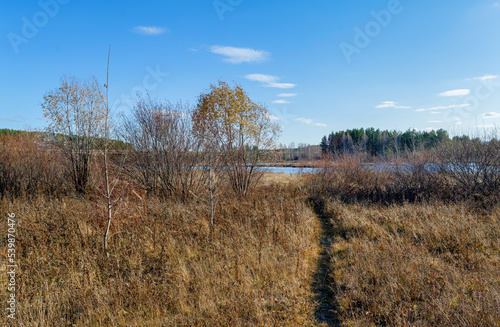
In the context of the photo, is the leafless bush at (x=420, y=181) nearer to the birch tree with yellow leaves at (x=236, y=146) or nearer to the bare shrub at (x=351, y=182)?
the bare shrub at (x=351, y=182)

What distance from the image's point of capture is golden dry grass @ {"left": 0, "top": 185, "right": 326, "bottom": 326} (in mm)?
3412

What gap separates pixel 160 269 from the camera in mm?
4637

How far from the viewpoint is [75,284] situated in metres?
3.91

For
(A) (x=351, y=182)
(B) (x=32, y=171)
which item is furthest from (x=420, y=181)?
(B) (x=32, y=171)

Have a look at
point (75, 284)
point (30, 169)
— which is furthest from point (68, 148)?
point (75, 284)

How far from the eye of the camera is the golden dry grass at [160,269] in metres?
3.41

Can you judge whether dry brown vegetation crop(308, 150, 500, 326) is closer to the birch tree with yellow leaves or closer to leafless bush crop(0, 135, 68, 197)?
the birch tree with yellow leaves

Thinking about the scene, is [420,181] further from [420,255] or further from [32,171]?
[32,171]

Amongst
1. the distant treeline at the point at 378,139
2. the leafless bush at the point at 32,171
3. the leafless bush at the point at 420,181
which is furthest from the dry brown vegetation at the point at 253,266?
the distant treeline at the point at 378,139

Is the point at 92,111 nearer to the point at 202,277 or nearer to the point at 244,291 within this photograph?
the point at 202,277

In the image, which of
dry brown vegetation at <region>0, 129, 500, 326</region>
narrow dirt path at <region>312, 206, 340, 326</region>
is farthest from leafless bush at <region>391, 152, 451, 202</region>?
narrow dirt path at <region>312, 206, 340, 326</region>

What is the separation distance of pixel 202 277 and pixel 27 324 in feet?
7.20

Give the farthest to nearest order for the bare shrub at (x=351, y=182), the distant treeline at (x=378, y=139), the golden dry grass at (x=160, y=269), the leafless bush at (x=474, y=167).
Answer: the distant treeline at (x=378, y=139) → the bare shrub at (x=351, y=182) → the leafless bush at (x=474, y=167) → the golden dry grass at (x=160, y=269)

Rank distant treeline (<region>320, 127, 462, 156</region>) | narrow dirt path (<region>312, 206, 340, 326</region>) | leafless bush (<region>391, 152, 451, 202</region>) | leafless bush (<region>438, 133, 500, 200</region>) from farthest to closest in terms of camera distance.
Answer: distant treeline (<region>320, 127, 462, 156</region>) < leafless bush (<region>391, 152, 451, 202</region>) < leafless bush (<region>438, 133, 500, 200</region>) < narrow dirt path (<region>312, 206, 340, 326</region>)
